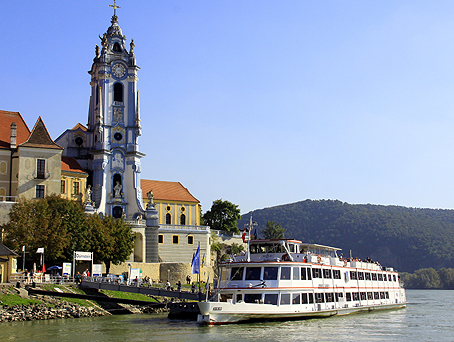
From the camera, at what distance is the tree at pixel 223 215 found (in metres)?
97.2

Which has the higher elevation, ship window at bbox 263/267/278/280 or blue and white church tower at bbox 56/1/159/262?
blue and white church tower at bbox 56/1/159/262

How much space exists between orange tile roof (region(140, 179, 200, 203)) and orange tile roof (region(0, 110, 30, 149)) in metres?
22.6

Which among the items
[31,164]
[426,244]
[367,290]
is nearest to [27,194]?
[31,164]

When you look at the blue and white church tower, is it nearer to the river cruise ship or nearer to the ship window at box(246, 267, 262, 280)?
the river cruise ship

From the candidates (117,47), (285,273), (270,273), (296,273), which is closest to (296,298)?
(296,273)

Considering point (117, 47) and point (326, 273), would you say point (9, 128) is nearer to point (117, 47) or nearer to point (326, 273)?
point (117, 47)

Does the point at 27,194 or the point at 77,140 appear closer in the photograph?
the point at 27,194

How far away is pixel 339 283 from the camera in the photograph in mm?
45688

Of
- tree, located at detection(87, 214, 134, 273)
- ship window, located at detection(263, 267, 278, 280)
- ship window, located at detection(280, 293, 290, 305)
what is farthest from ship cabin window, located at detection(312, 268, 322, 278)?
tree, located at detection(87, 214, 134, 273)

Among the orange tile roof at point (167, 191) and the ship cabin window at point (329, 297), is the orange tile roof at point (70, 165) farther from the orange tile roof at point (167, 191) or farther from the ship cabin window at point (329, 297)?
the ship cabin window at point (329, 297)

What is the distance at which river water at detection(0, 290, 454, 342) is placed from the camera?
103 feet

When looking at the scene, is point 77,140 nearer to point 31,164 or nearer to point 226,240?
point 31,164

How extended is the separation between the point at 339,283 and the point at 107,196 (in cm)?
3824

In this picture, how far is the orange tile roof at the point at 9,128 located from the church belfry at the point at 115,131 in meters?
10.4
